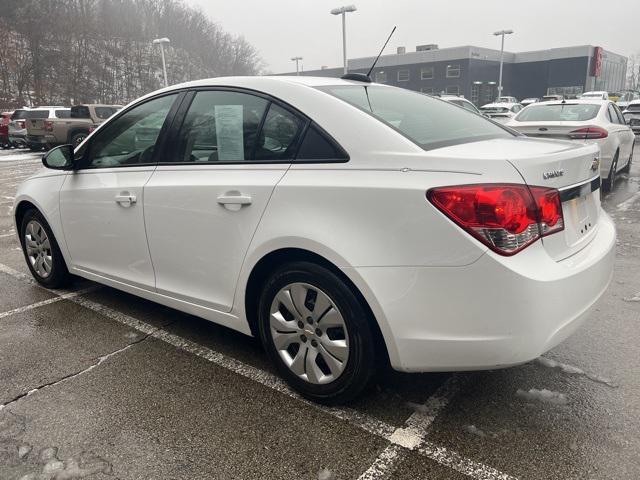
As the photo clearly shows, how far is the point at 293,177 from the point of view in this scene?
2498mm

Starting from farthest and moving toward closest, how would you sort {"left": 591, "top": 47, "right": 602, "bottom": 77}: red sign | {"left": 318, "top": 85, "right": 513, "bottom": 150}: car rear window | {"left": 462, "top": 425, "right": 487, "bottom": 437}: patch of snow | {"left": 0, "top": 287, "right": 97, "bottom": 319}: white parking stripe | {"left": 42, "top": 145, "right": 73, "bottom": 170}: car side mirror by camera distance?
{"left": 591, "top": 47, "right": 602, "bottom": 77}: red sign → {"left": 0, "top": 287, "right": 97, "bottom": 319}: white parking stripe → {"left": 42, "top": 145, "right": 73, "bottom": 170}: car side mirror → {"left": 318, "top": 85, "right": 513, "bottom": 150}: car rear window → {"left": 462, "top": 425, "right": 487, "bottom": 437}: patch of snow

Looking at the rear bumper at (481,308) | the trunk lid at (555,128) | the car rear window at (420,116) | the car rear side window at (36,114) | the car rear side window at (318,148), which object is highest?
the car rear side window at (36,114)

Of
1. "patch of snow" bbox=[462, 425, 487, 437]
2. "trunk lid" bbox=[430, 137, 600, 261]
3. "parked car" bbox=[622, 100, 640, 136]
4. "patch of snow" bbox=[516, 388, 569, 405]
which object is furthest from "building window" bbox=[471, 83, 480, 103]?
"patch of snow" bbox=[462, 425, 487, 437]

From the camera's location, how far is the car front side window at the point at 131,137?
3.29m

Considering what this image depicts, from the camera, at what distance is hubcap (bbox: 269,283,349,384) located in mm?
2433

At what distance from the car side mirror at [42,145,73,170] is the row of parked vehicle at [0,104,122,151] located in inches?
625

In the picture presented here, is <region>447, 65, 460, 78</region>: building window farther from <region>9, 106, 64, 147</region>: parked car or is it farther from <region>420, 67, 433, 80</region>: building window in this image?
<region>9, 106, 64, 147</region>: parked car

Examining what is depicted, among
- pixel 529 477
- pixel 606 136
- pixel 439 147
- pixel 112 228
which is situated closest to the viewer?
pixel 529 477

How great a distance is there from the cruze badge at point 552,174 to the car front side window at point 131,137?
7.28 feet

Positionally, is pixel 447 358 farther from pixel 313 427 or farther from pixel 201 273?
pixel 201 273

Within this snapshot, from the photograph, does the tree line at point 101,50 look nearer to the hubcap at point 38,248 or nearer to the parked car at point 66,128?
the parked car at point 66,128

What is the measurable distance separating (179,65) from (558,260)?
68.6 m

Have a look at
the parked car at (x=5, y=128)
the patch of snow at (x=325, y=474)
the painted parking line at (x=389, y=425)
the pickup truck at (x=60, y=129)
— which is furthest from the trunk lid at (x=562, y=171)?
the parked car at (x=5, y=128)

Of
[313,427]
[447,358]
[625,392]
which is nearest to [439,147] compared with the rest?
[447,358]
